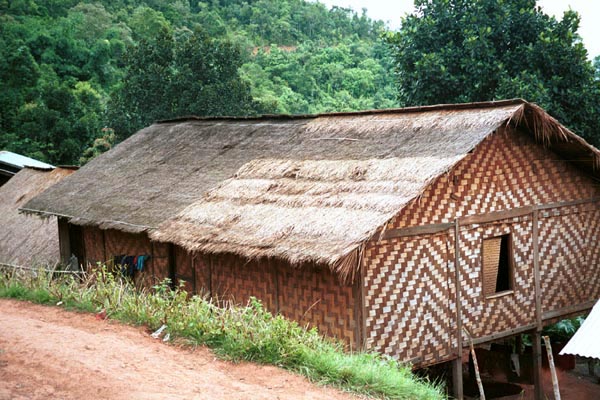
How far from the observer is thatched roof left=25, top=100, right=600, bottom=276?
8.52 metres

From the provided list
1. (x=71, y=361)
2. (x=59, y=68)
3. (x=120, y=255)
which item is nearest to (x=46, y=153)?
(x=59, y=68)

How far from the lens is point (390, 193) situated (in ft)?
27.8

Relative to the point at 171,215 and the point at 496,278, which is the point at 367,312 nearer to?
the point at 496,278

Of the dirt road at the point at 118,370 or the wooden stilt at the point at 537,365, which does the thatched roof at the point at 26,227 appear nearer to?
the dirt road at the point at 118,370

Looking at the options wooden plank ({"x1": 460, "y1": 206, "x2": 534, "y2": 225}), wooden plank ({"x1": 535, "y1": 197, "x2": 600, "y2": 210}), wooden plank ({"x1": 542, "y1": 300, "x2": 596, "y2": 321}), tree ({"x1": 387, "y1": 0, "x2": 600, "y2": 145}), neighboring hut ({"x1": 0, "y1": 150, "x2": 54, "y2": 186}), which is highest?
tree ({"x1": 387, "y1": 0, "x2": 600, "y2": 145})

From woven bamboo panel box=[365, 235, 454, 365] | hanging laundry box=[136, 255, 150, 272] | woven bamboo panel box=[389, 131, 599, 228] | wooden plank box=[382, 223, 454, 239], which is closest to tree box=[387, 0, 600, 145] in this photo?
woven bamboo panel box=[389, 131, 599, 228]

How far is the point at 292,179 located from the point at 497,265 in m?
3.07

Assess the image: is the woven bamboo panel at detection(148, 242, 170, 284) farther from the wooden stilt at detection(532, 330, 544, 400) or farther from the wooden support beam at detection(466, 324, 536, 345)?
the wooden stilt at detection(532, 330, 544, 400)

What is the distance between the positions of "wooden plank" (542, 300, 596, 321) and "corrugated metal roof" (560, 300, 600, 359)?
1.92 meters

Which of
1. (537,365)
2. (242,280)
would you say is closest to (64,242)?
(242,280)

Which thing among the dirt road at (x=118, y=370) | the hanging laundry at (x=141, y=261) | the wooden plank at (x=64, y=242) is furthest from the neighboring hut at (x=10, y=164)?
the dirt road at (x=118, y=370)

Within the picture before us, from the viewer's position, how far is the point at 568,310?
10883 mm

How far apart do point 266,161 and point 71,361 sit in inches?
→ 228

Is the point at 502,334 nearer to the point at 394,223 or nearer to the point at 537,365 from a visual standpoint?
the point at 537,365
